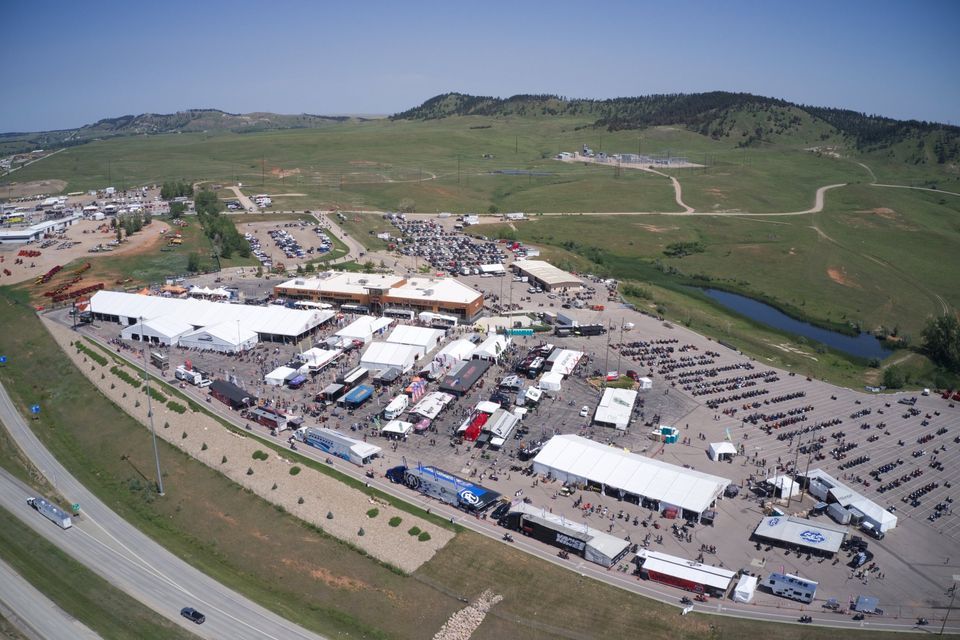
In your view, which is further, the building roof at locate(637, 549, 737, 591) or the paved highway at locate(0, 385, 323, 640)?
the building roof at locate(637, 549, 737, 591)

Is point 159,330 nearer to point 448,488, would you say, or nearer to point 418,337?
point 418,337

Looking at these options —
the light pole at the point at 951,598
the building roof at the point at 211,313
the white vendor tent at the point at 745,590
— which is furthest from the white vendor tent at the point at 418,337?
the light pole at the point at 951,598

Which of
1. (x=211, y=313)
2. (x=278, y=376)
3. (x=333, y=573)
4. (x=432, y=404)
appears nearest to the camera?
(x=333, y=573)

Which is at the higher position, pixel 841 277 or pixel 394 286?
pixel 394 286

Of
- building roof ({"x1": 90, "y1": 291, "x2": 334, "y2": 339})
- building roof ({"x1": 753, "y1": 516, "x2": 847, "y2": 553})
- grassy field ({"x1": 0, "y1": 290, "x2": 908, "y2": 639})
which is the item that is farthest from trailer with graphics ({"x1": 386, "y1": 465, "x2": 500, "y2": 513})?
building roof ({"x1": 90, "y1": 291, "x2": 334, "y2": 339})

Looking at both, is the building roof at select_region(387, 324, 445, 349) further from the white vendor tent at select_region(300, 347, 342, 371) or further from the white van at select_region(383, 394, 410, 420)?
the white van at select_region(383, 394, 410, 420)

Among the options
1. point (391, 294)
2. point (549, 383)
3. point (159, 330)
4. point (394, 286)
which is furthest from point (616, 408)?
point (159, 330)
